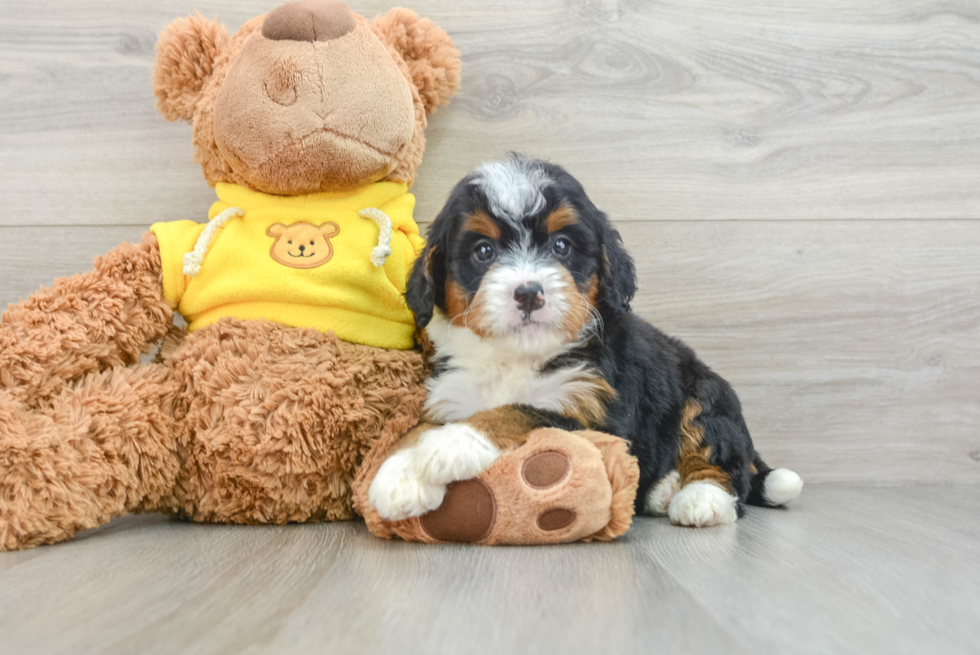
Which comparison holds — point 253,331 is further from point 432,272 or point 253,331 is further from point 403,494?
point 403,494

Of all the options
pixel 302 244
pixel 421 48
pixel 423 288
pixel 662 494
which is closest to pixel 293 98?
pixel 302 244

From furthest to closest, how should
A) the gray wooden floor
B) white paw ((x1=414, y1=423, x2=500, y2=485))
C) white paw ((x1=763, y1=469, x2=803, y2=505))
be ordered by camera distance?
white paw ((x1=763, y1=469, x2=803, y2=505)) → white paw ((x1=414, y1=423, x2=500, y2=485)) → the gray wooden floor

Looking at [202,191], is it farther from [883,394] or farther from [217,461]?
[883,394]

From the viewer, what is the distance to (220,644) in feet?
3.37

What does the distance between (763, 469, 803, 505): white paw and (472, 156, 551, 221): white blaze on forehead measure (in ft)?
3.63

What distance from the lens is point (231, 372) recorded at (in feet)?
6.06

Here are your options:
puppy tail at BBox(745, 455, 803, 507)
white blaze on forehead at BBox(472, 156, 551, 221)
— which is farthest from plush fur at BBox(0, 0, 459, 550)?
puppy tail at BBox(745, 455, 803, 507)

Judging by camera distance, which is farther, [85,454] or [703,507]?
[703,507]

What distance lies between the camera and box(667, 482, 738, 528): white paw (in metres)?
1.91

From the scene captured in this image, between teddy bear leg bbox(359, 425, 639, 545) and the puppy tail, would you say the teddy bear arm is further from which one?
the puppy tail

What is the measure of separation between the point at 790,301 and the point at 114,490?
213cm

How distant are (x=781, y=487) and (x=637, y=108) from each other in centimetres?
131

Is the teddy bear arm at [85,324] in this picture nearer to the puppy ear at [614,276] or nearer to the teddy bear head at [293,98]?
the teddy bear head at [293,98]

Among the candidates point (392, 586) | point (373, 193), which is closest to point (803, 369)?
point (373, 193)
